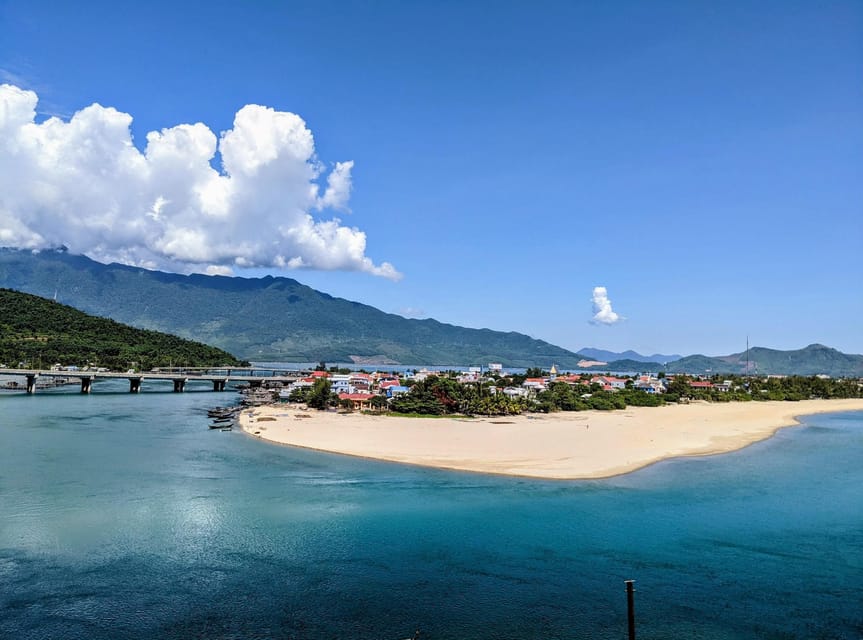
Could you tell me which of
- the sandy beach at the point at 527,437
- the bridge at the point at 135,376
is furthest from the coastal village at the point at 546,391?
the bridge at the point at 135,376

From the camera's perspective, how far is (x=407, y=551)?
1898 cm

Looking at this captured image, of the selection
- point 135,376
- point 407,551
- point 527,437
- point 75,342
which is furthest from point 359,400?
point 75,342

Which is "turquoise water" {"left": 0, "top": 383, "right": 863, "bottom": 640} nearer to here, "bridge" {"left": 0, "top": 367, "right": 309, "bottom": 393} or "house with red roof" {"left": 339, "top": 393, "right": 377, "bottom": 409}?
"house with red roof" {"left": 339, "top": 393, "right": 377, "bottom": 409}

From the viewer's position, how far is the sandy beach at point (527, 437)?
1302 inches

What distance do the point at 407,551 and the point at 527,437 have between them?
24278 millimetres

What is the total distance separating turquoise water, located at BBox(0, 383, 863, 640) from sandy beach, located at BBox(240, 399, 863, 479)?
102 inches

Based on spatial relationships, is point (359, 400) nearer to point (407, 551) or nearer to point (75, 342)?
point (407, 551)

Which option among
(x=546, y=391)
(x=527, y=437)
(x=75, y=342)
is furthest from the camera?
(x=75, y=342)

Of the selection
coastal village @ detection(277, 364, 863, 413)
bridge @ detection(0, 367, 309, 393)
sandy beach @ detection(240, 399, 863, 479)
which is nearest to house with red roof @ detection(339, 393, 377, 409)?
coastal village @ detection(277, 364, 863, 413)

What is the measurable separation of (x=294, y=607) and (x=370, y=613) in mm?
2069

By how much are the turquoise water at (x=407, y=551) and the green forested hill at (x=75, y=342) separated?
76.4m

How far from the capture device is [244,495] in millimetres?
25125

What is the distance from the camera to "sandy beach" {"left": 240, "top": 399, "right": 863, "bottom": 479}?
33062 mm

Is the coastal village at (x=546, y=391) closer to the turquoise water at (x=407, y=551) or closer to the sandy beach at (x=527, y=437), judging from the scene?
the sandy beach at (x=527, y=437)
